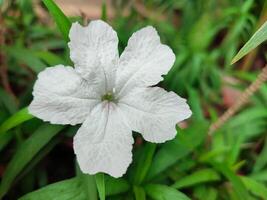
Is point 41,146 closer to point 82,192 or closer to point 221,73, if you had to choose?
point 82,192

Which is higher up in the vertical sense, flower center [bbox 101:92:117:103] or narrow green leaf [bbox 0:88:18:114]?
flower center [bbox 101:92:117:103]

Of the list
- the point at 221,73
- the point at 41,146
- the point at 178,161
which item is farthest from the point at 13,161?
the point at 221,73

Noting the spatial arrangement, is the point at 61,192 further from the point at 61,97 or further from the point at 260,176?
the point at 260,176

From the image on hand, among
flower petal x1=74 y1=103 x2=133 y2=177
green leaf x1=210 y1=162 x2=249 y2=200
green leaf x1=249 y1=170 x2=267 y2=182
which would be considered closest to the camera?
flower petal x1=74 y1=103 x2=133 y2=177

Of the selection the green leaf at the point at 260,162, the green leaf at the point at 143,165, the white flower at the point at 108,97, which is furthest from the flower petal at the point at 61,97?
the green leaf at the point at 260,162

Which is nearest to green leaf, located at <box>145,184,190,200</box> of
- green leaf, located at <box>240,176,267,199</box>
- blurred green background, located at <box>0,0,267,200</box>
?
blurred green background, located at <box>0,0,267,200</box>

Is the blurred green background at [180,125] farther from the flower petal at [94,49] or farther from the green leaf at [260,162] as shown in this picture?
the flower petal at [94,49]

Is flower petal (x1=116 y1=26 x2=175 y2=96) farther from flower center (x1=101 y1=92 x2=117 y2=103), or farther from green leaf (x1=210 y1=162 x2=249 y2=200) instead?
green leaf (x1=210 y1=162 x2=249 y2=200)
